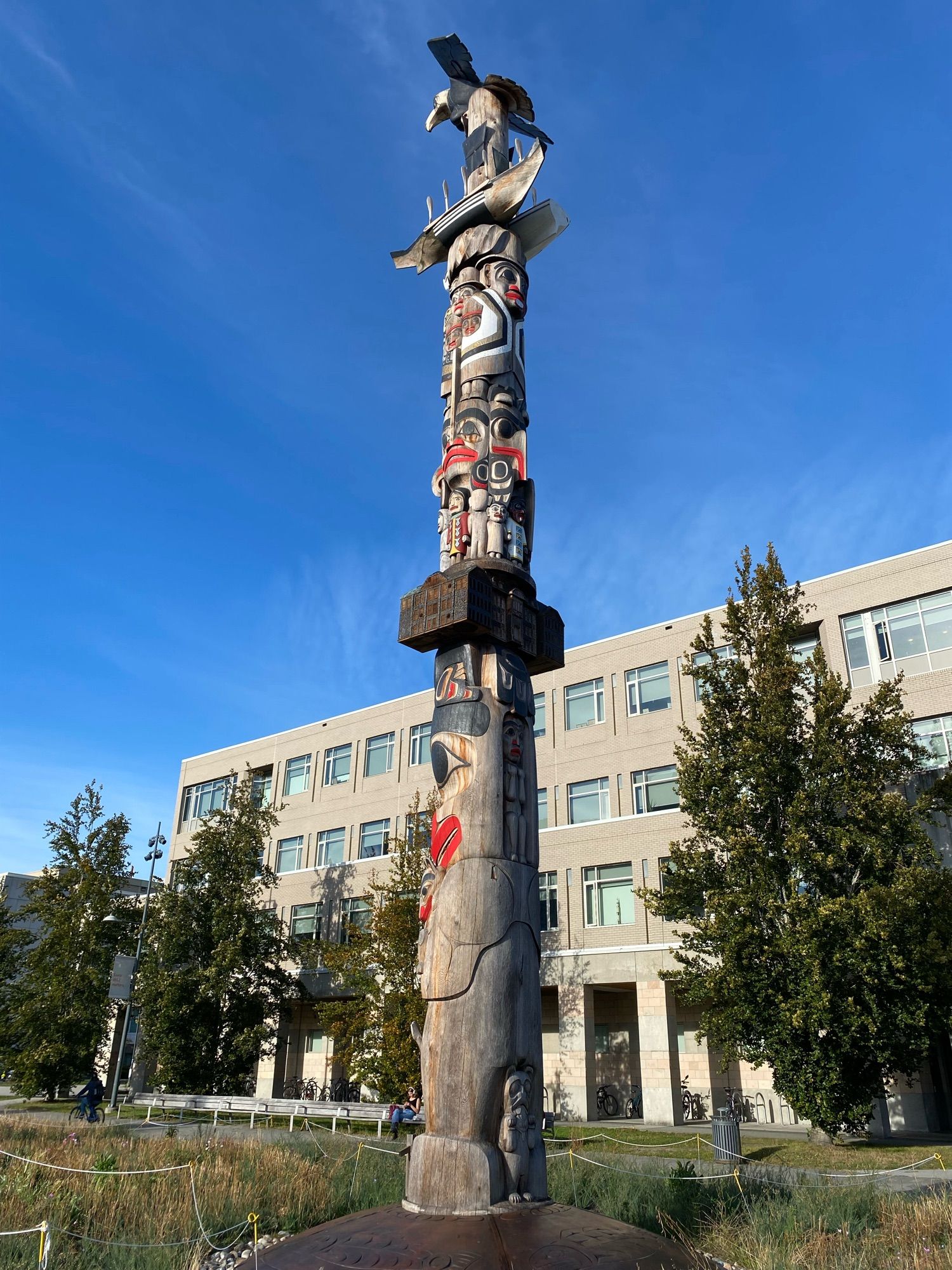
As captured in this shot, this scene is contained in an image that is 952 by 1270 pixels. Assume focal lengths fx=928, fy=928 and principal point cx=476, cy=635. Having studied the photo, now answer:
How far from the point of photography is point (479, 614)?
9391 millimetres

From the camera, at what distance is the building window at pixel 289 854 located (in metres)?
44.1

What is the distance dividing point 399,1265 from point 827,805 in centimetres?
1777

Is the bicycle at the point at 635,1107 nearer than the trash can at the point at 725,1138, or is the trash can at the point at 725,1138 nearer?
the trash can at the point at 725,1138

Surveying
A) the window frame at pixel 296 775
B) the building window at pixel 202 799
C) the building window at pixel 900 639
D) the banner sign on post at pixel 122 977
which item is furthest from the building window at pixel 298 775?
the building window at pixel 900 639

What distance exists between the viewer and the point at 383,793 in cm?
4094

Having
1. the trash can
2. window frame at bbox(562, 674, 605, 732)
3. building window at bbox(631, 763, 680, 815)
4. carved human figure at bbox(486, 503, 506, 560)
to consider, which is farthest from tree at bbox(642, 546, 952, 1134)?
carved human figure at bbox(486, 503, 506, 560)

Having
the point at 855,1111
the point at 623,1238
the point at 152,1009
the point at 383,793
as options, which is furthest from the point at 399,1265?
the point at 383,793

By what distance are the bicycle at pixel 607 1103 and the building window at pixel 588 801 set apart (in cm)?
929

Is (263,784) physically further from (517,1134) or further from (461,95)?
(517,1134)

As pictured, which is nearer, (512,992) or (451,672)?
(512,992)

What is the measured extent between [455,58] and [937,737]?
22349mm

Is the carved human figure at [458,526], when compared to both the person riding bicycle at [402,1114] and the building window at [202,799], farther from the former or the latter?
the building window at [202,799]

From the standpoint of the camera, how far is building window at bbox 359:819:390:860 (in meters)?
40.4

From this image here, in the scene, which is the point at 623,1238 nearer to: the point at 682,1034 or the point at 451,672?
the point at 451,672
